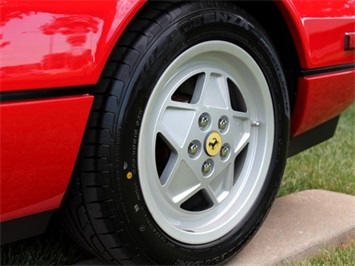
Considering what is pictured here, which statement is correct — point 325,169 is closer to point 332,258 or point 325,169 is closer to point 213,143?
point 332,258

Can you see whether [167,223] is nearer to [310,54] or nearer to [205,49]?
[205,49]

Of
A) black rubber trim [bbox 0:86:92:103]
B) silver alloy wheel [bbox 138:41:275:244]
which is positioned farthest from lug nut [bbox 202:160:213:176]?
black rubber trim [bbox 0:86:92:103]

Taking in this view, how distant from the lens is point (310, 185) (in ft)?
11.2

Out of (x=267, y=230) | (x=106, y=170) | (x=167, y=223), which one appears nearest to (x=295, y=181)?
(x=267, y=230)

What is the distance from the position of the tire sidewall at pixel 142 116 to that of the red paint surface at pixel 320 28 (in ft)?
0.44

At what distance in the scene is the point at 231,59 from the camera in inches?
91.0

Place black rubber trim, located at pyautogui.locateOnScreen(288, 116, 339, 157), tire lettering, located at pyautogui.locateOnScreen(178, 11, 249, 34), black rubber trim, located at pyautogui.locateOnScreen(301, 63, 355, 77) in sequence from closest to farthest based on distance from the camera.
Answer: tire lettering, located at pyautogui.locateOnScreen(178, 11, 249, 34)
black rubber trim, located at pyautogui.locateOnScreen(301, 63, 355, 77)
black rubber trim, located at pyautogui.locateOnScreen(288, 116, 339, 157)

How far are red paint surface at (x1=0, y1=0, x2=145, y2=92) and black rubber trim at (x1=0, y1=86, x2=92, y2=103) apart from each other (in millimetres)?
16

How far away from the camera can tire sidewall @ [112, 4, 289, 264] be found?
6.37 feet

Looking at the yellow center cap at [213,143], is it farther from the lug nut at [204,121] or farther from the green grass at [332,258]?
the green grass at [332,258]

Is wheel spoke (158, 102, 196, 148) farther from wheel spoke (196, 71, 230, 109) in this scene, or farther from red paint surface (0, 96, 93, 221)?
red paint surface (0, 96, 93, 221)

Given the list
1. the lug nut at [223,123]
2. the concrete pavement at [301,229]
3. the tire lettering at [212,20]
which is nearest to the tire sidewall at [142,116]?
the tire lettering at [212,20]

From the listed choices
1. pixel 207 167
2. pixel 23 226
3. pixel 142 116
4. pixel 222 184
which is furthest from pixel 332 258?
pixel 23 226

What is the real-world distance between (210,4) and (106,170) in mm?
670
